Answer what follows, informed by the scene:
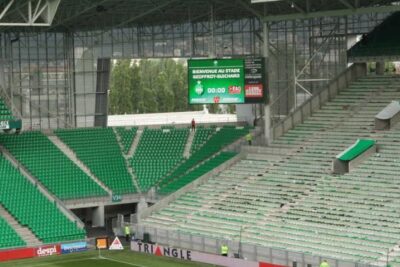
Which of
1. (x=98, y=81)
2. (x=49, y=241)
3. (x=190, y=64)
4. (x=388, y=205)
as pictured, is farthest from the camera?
(x=98, y=81)

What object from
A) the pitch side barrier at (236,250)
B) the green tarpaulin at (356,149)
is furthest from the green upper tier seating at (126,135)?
the green tarpaulin at (356,149)

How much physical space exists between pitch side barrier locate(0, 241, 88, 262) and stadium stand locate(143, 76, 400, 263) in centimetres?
356

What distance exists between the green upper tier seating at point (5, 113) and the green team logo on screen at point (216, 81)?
1032cm

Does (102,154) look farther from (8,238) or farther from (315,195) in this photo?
(315,195)

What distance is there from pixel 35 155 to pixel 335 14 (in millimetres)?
18160

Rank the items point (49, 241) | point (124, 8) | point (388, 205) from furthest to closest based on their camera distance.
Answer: point (124, 8), point (49, 241), point (388, 205)

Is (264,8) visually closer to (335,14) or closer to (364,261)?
(335,14)

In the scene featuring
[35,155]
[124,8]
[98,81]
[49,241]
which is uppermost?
[124,8]

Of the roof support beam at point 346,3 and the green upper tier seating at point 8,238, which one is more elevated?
the roof support beam at point 346,3

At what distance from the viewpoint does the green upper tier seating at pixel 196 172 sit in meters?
49.3

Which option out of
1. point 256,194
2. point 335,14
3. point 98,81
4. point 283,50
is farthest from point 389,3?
point 98,81

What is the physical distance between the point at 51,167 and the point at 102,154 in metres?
3.80

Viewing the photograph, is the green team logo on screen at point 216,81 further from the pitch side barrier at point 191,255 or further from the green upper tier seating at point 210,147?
the pitch side barrier at point 191,255

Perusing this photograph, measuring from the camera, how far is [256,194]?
144 ft
